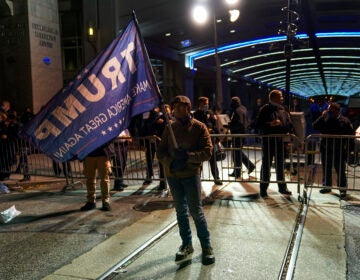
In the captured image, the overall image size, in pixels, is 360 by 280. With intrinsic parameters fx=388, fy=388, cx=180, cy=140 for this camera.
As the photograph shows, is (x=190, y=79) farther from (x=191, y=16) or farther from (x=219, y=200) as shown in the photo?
(x=219, y=200)

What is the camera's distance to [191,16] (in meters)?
17.8

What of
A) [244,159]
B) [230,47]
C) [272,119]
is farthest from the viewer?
[230,47]

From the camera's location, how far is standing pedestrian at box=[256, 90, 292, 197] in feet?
24.1

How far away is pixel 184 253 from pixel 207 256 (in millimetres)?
303

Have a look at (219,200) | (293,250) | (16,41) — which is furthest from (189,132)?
(16,41)

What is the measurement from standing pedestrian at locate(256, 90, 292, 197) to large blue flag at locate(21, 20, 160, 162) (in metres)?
3.03

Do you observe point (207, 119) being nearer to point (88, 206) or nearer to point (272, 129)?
point (272, 129)

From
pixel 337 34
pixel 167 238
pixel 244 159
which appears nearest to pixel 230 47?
pixel 337 34

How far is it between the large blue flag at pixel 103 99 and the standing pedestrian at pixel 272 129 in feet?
9.96

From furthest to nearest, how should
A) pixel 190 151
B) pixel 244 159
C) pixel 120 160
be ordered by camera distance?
pixel 244 159 → pixel 120 160 → pixel 190 151

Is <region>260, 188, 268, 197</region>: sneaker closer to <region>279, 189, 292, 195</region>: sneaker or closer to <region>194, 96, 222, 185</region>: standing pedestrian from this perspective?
<region>279, 189, 292, 195</region>: sneaker

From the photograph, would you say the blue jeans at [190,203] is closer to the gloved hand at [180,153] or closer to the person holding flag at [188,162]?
the person holding flag at [188,162]

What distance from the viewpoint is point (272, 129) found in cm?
742

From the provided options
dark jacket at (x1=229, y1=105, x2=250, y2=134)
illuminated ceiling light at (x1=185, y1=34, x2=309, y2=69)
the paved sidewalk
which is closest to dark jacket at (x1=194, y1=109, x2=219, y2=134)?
dark jacket at (x1=229, y1=105, x2=250, y2=134)
